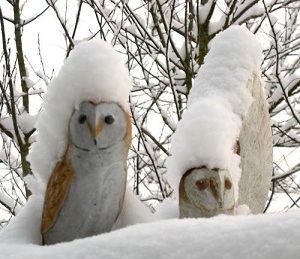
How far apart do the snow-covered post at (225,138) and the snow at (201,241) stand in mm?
623

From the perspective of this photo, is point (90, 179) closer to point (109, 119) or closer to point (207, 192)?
point (109, 119)

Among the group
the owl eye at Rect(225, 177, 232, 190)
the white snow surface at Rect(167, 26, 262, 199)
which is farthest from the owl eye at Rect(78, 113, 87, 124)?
the owl eye at Rect(225, 177, 232, 190)

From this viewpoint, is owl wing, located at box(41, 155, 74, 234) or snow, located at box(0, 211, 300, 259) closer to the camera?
snow, located at box(0, 211, 300, 259)

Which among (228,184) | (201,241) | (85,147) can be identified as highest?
(85,147)

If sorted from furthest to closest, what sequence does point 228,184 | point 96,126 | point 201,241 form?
point 228,184, point 96,126, point 201,241

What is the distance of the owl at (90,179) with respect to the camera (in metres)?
1.64

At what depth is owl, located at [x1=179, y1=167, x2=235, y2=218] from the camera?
5.67 feet

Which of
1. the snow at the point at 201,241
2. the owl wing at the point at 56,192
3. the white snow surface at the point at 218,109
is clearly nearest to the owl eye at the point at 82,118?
the owl wing at the point at 56,192

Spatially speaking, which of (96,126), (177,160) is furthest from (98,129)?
(177,160)

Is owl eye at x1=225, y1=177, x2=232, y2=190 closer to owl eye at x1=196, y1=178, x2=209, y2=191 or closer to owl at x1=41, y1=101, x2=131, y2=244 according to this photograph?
owl eye at x1=196, y1=178, x2=209, y2=191

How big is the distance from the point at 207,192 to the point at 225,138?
0.61 feet

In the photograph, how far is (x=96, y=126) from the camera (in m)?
1.64

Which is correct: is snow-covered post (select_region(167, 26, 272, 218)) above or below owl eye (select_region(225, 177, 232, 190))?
above

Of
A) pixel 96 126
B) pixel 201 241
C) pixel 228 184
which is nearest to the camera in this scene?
pixel 201 241
